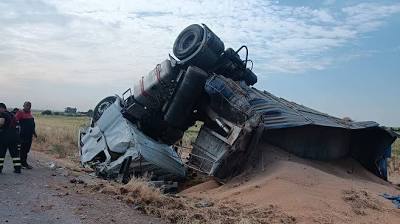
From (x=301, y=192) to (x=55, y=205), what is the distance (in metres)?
4.41

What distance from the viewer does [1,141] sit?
38.0 ft

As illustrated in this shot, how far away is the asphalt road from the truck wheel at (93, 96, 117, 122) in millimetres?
7149

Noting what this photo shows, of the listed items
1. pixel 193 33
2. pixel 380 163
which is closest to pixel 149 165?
pixel 193 33

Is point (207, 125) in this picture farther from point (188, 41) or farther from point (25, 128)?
point (25, 128)

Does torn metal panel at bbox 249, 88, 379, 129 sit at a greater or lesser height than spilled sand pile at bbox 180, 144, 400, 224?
greater

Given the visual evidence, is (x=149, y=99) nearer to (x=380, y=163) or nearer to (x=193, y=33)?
(x=193, y=33)

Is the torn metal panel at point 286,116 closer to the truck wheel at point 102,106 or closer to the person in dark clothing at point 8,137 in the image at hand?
the person in dark clothing at point 8,137

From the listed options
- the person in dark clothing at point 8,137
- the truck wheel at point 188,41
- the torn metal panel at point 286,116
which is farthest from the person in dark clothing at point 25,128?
the torn metal panel at point 286,116

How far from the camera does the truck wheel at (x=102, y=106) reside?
57.9ft

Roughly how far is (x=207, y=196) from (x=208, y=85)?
3.18 m

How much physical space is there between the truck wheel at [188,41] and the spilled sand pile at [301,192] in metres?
3.50

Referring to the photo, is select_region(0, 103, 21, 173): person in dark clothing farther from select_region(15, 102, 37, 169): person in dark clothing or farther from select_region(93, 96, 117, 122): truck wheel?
select_region(93, 96, 117, 122): truck wheel

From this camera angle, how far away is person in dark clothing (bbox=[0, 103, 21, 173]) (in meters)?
11.6

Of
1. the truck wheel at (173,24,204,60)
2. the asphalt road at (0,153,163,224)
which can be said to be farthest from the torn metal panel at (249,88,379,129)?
the asphalt road at (0,153,163,224)
